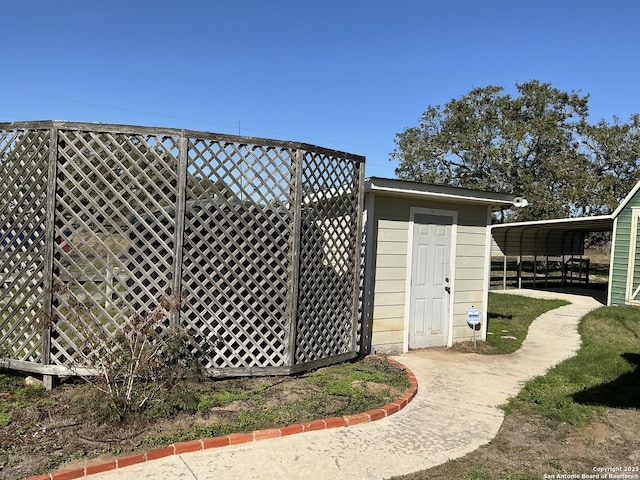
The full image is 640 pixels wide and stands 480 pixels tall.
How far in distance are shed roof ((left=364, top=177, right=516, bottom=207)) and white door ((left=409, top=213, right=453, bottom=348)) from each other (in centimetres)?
40

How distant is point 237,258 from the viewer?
4.69m

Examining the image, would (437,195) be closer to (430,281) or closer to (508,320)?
(430,281)

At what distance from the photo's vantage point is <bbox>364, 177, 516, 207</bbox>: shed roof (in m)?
5.91

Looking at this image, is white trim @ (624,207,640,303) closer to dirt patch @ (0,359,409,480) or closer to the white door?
the white door

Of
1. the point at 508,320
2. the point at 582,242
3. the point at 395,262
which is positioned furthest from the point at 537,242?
the point at 395,262

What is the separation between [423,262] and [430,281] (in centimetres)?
34

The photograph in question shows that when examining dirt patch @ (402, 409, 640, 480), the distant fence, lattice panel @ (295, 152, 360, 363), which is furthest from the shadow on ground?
the distant fence

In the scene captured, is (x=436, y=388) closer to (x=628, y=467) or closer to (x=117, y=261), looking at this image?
(x=628, y=467)

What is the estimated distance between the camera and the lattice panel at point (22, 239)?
4289 mm

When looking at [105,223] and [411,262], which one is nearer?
[105,223]

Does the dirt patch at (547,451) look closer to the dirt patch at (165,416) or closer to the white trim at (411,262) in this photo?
the dirt patch at (165,416)

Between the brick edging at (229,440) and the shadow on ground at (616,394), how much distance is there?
1.94 meters

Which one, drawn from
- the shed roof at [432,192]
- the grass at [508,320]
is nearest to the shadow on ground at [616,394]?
the grass at [508,320]

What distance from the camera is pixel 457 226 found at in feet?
22.9
